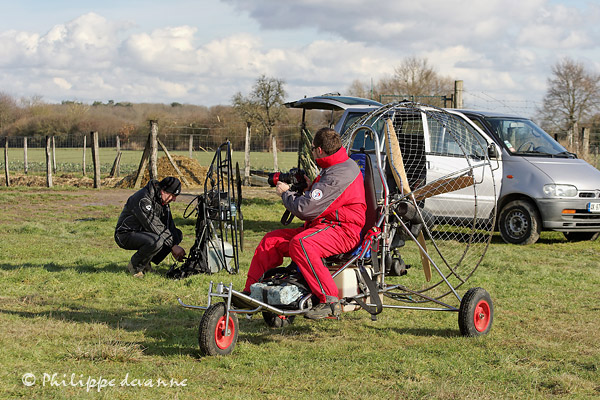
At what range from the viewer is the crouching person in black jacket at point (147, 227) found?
28.3ft

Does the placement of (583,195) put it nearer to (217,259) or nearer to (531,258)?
(531,258)

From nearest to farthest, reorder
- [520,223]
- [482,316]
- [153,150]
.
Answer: [482,316]
[520,223]
[153,150]

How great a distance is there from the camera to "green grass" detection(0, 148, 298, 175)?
3092 cm

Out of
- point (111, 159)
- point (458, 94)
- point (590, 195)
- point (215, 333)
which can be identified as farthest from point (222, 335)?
point (111, 159)

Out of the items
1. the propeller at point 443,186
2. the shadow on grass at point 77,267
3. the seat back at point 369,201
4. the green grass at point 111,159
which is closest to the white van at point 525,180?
the shadow on grass at point 77,267

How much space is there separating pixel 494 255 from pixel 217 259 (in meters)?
4.55

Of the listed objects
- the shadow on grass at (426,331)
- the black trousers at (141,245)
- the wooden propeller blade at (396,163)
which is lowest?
the shadow on grass at (426,331)

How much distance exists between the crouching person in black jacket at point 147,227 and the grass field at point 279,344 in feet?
0.87

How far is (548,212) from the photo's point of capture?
11.4 metres

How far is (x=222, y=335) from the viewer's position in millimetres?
5316

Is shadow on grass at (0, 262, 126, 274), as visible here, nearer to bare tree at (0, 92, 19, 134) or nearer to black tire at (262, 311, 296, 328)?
black tire at (262, 311, 296, 328)

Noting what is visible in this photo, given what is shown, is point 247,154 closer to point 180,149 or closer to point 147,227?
point 180,149

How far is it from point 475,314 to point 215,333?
2.49 meters

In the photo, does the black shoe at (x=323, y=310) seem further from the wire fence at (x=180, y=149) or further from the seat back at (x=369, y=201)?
the wire fence at (x=180, y=149)
